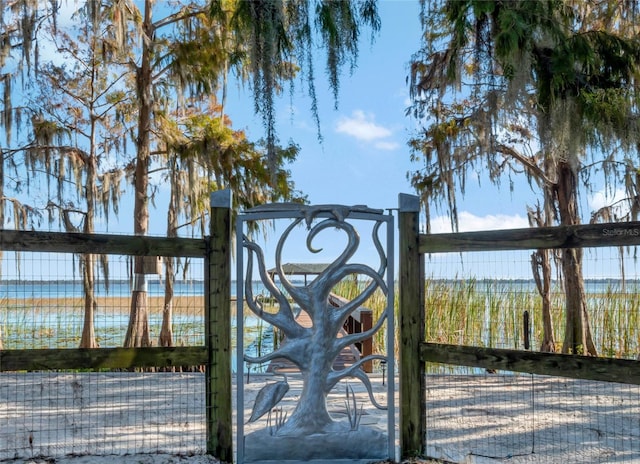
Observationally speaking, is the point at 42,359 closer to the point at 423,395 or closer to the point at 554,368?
the point at 423,395

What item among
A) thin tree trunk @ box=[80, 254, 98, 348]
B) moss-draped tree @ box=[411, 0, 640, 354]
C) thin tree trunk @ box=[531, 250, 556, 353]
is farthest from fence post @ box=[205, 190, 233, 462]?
thin tree trunk @ box=[531, 250, 556, 353]

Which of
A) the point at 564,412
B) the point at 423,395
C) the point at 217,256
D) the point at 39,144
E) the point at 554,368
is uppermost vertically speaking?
the point at 39,144

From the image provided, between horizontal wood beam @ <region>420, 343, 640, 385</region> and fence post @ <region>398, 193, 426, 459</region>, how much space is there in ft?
0.36

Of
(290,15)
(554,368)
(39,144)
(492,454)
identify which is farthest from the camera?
(39,144)

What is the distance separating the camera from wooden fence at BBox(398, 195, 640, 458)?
317cm

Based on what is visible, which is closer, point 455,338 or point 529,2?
point 529,2

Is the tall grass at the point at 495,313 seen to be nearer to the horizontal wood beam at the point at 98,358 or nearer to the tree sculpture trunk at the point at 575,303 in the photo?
the tree sculpture trunk at the point at 575,303

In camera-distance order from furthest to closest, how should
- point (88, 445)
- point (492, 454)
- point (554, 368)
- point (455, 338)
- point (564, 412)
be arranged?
point (455, 338), point (564, 412), point (88, 445), point (492, 454), point (554, 368)

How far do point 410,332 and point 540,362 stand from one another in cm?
88

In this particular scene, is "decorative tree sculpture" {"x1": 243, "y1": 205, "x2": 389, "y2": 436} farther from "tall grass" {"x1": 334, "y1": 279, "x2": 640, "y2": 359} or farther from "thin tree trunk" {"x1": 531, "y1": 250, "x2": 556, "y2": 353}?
"thin tree trunk" {"x1": 531, "y1": 250, "x2": 556, "y2": 353}

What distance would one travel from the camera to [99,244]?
3.47 meters

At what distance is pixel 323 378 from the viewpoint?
12.0 ft

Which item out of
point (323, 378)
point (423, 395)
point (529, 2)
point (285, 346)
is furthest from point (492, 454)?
point (529, 2)

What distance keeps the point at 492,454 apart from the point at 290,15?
387 cm
